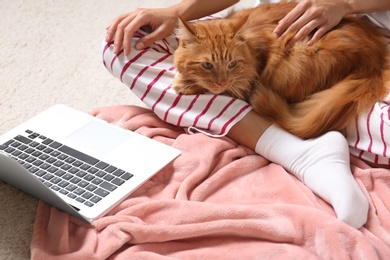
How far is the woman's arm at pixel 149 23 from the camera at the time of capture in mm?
1562

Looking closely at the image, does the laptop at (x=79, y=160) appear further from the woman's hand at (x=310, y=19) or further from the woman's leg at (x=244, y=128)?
the woman's hand at (x=310, y=19)

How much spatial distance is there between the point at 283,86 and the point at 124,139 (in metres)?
0.40

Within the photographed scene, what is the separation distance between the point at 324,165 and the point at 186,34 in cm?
44

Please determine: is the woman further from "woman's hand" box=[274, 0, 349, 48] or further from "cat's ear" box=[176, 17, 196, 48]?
"cat's ear" box=[176, 17, 196, 48]

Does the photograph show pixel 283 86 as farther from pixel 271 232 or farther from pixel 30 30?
pixel 30 30

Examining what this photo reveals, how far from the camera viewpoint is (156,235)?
3.96 feet

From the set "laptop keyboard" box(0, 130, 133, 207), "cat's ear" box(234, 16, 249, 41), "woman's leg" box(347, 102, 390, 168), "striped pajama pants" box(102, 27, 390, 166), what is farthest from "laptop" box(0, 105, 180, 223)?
"woman's leg" box(347, 102, 390, 168)

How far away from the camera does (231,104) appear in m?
1.48

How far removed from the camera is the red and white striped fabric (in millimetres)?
1473

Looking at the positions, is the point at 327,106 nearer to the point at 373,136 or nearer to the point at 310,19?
the point at 373,136

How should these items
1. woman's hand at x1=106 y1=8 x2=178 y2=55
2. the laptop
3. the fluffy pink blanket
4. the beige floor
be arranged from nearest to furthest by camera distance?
the fluffy pink blanket
the laptop
woman's hand at x1=106 y1=8 x2=178 y2=55
the beige floor

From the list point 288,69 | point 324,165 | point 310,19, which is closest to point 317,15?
point 310,19

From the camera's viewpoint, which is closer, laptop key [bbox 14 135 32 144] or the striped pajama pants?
the striped pajama pants

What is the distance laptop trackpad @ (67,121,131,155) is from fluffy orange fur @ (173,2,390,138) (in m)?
0.18
